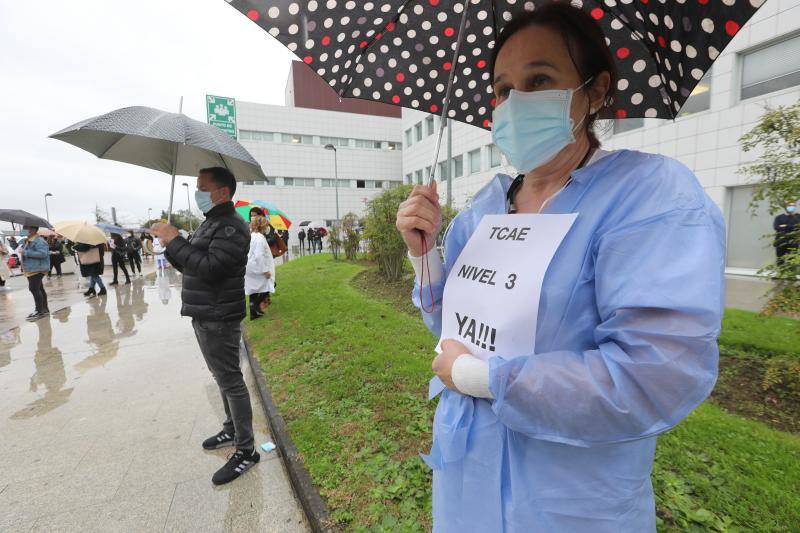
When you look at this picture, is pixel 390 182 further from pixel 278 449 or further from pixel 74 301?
pixel 278 449

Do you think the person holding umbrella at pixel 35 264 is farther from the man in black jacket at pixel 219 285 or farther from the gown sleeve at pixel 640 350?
the gown sleeve at pixel 640 350

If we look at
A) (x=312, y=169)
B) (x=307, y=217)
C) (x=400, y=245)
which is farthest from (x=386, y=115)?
(x=400, y=245)

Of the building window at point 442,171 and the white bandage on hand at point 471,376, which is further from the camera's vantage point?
the building window at point 442,171

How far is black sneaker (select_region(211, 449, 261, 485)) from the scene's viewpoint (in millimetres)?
2844

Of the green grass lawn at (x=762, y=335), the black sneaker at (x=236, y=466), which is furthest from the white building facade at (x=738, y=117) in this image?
the black sneaker at (x=236, y=466)

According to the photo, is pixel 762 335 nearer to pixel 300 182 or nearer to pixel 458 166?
pixel 458 166

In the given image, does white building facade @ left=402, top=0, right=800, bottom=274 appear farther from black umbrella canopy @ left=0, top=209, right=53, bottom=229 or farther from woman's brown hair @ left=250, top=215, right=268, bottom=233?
black umbrella canopy @ left=0, top=209, right=53, bottom=229

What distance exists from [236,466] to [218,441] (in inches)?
20.7

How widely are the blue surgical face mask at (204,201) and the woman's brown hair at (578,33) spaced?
8.26 feet

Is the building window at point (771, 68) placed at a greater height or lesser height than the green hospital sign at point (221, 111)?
lesser

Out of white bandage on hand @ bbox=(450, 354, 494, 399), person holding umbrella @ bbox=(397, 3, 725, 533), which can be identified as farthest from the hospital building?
white bandage on hand @ bbox=(450, 354, 494, 399)

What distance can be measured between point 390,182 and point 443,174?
14.7 meters

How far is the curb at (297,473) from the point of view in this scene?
2344 millimetres

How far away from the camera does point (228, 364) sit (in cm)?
291
